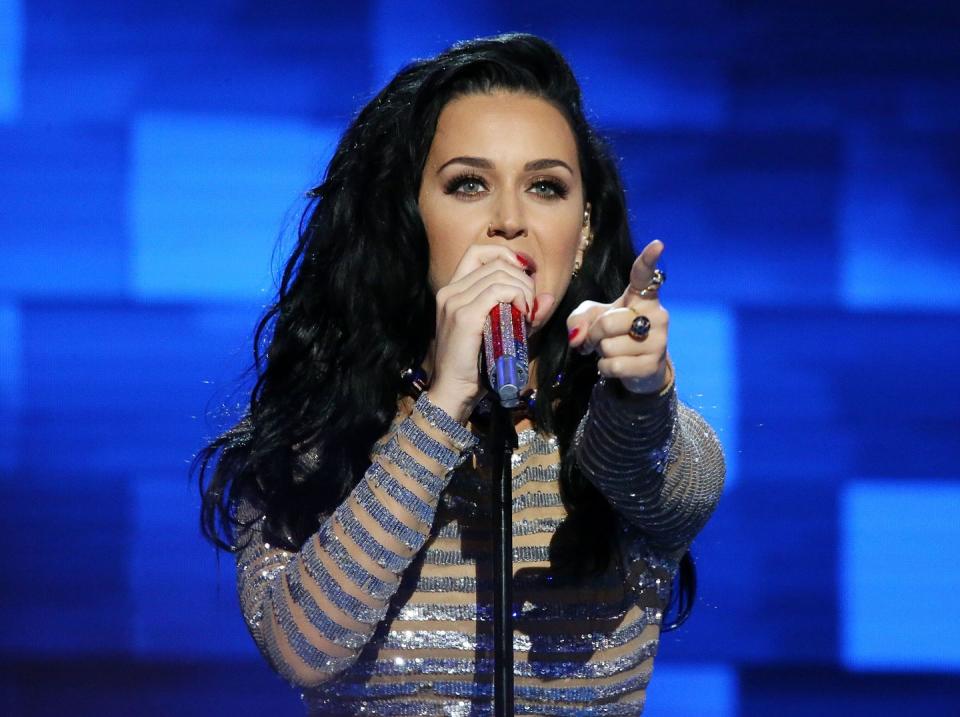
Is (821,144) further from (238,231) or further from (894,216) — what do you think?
(238,231)

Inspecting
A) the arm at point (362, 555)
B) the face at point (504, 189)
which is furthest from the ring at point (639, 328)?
the face at point (504, 189)

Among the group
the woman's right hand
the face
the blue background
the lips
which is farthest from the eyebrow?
the blue background

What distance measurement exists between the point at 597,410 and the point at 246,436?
0.52 m

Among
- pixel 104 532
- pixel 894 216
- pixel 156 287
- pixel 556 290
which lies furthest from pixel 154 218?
pixel 894 216

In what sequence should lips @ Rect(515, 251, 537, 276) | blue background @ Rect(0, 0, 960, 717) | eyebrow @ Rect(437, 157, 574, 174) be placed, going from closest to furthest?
lips @ Rect(515, 251, 537, 276) → eyebrow @ Rect(437, 157, 574, 174) → blue background @ Rect(0, 0, 960, 717)

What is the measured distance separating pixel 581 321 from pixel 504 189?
41 cm

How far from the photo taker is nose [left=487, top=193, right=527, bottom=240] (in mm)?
1550

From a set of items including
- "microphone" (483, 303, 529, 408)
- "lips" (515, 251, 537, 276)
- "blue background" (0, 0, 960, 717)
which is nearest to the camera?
"microphone" (483, 303, 529, 408)

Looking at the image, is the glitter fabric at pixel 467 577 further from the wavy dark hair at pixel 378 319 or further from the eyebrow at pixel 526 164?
the eyebrow at pixel 526 164

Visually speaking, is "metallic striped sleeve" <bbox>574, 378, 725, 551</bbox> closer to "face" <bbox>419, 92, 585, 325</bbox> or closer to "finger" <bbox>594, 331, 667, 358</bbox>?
"finger" <bbox>594, 331, 667, 358</bbox>

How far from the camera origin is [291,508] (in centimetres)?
160

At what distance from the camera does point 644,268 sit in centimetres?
118

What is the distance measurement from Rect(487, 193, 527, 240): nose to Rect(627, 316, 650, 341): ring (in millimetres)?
382

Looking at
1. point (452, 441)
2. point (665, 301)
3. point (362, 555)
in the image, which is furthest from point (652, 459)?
point (665, 301)
